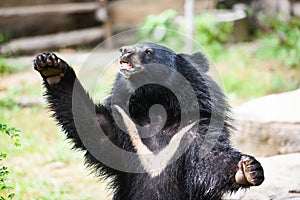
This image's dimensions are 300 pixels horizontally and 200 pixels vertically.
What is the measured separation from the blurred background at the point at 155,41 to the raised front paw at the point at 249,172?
3.43 ft

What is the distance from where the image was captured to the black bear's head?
381 cm

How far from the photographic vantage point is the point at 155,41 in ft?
33.9

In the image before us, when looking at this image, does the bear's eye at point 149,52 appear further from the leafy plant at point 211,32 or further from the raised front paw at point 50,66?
the leafy plant at point 211,32

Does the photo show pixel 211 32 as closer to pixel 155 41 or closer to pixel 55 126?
pixel 155 41

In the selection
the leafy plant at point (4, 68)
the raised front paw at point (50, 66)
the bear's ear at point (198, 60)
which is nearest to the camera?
the raised front paw at point (50, 66)

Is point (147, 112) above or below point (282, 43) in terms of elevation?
above

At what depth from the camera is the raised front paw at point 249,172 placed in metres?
3.06

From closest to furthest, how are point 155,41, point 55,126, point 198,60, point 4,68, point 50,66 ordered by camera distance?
point 50,66 < point 198,60 < point 55,126 < point 4,68 < point 155,41

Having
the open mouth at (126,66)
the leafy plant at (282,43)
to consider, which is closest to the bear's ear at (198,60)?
the open mouth at (126,66)

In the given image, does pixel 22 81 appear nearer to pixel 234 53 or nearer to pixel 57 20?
pixel 57 20

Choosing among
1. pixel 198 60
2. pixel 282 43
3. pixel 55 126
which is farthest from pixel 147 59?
pixel 282 43

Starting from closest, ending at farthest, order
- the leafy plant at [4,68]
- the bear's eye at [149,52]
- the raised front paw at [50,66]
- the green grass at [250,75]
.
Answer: the raised front paw at [50,66]
the bear's eye at [149,52]
the green grass at [250,75]
the leafy plant at [4,68]

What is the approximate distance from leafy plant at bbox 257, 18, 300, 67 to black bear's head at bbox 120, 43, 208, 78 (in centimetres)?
639

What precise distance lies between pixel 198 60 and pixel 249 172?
130 centimetres
